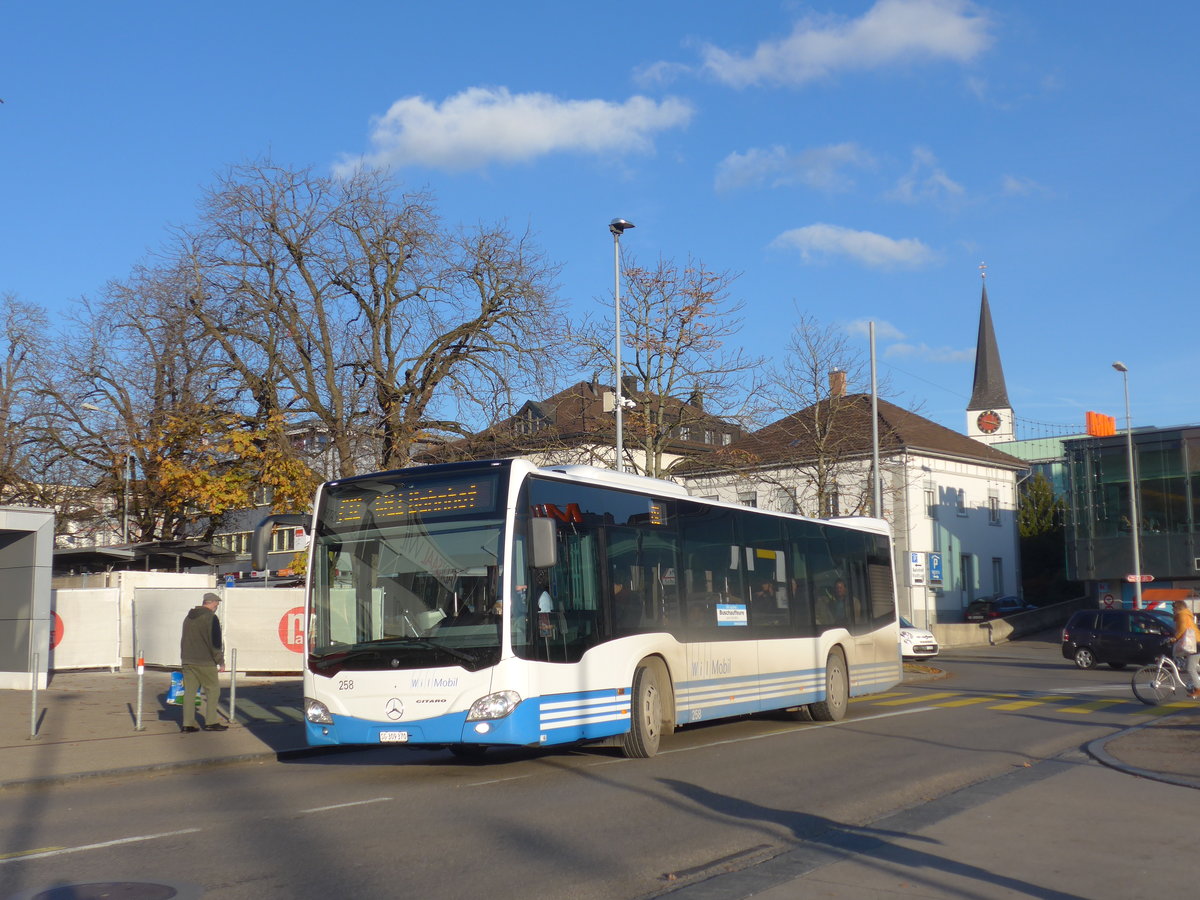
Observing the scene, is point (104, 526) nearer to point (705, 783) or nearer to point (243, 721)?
point (243, 721)

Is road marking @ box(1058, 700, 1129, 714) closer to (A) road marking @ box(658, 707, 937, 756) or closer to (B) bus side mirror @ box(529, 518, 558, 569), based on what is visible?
(A) road marking @ box(658, 707, 937, 756)

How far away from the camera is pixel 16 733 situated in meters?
15.8

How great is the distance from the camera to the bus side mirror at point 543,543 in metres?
11.6

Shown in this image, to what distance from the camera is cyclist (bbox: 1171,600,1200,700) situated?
19.2 meters

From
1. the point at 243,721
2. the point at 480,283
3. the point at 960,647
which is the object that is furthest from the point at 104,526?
the point at 960,647

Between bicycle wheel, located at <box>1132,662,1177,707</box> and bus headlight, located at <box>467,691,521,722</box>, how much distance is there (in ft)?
42.1

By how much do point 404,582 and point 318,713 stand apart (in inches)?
63.0

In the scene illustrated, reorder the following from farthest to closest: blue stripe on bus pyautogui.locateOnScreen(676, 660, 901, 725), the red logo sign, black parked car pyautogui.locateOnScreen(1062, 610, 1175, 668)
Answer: black parked car pyautogui.locateOnScreen(1062, 610, 1175, 668) < the red logo sign < blue stripe on bus pyautogui.locateOnScreen(676, 660, 901, 725)

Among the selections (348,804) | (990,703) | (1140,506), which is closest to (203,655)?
(348,804)

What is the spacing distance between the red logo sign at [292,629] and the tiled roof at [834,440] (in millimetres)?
10696

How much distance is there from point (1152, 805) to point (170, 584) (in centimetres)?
2670

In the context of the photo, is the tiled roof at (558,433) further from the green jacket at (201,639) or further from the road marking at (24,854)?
the road marking at (24,854)

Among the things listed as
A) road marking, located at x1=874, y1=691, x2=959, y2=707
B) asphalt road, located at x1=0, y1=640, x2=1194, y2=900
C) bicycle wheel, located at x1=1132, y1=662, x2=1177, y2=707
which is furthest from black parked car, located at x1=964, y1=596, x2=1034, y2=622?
asphalt road, located at x1=0, y1=640, x2=1194, y2=900

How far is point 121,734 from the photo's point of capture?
1622 cm
